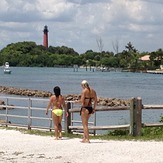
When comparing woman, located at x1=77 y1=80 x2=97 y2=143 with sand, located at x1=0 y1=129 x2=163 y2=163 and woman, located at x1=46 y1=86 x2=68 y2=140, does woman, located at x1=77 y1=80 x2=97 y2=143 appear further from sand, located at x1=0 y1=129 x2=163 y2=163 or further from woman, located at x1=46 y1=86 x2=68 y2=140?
woman, located at x1=46 y1=86 x2=68 y2=140

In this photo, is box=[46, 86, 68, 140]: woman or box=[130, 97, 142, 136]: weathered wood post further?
box=[130, 97, 142, 136]: weathered wood post

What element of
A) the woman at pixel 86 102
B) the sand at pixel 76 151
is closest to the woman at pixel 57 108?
the sand at pixel 76 151

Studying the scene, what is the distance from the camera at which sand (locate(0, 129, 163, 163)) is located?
500 inches

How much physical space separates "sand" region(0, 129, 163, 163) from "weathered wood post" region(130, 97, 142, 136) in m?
1.15

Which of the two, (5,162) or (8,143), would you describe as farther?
(8,143)

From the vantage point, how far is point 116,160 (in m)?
12.5

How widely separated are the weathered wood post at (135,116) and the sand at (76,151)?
1.15 metres

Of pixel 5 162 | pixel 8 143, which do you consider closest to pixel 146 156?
pixel 5 162

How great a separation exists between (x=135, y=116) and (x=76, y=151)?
3.34 meters

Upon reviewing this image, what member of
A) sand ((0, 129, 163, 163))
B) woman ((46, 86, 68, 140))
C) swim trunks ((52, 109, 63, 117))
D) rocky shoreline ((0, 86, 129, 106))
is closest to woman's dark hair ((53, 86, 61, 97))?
woman ((46, 86, 68, 140))

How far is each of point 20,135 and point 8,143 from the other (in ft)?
6.25

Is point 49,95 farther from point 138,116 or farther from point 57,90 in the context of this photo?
point 57,90

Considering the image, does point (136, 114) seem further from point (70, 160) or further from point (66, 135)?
point (70, 160)

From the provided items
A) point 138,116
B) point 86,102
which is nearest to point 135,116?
point 138,116
